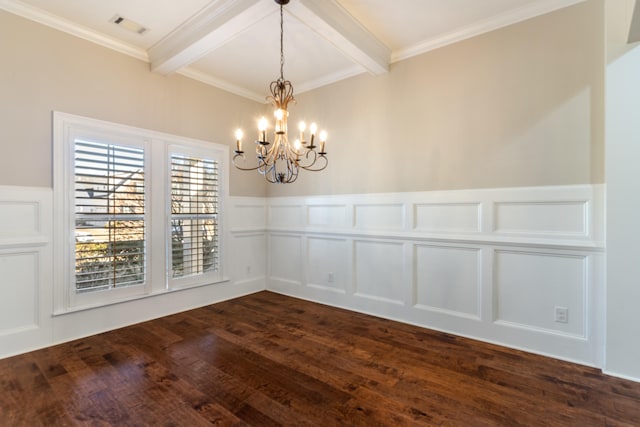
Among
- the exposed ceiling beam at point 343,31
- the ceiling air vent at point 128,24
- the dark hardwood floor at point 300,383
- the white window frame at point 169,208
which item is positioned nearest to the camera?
the dark hardwood floor at point 300,383

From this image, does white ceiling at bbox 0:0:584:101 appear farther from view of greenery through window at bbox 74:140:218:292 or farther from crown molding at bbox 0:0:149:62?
view of greenery through window at bbox 74:140:218:292

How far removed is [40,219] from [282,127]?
237cm

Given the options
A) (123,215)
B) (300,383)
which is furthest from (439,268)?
(123,215)

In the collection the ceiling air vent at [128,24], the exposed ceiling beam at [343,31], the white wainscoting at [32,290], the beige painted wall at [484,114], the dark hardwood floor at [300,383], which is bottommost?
the dark hardwood floor at [300,383]

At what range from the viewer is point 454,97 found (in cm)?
315

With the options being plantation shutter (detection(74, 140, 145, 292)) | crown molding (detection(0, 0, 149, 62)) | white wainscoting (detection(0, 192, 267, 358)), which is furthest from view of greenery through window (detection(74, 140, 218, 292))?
crown molding (detection(0, 0, 149, 62))

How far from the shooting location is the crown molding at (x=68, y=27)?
2652 mm

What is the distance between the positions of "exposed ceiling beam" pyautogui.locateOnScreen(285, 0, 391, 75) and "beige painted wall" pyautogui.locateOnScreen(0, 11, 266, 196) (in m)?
1.98

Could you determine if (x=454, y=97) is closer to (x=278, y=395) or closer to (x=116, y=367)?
(x=278, y=395)

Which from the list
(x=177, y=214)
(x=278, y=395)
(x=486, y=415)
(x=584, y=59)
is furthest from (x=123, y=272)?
(x=584, y=59)

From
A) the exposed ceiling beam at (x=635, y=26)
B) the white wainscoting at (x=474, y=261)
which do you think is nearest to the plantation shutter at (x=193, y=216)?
the white wainscoting at (x=474, y=261)

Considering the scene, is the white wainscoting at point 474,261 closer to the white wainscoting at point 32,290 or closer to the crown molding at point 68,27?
the white wainscoting at point 32,290

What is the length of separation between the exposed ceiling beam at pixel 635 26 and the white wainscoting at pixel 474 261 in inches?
42.1

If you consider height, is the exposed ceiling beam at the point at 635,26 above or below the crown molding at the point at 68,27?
below
